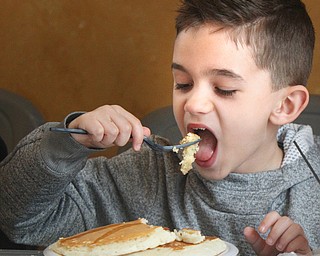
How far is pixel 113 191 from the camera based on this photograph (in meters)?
1.67

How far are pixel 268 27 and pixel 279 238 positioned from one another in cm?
43

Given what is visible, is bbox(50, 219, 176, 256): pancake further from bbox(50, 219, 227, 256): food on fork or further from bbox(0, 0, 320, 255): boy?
bbox(0, 0, 320, 255): boy

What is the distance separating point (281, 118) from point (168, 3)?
2.88 feet

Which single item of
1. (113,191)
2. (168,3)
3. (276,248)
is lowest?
(276,248)

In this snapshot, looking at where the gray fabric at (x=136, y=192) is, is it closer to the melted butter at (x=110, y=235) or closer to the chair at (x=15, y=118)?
the melted butter at (x=110, y=235)

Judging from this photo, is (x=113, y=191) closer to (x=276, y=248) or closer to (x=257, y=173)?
(x=257, y=173)

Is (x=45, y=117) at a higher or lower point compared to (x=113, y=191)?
higher

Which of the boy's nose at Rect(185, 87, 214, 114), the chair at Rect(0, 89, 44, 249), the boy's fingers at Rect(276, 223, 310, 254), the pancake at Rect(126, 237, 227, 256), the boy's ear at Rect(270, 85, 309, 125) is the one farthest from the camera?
the chair at Rect(0, 89, 44, 249)

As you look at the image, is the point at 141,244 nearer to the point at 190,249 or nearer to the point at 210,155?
the point at 190,249

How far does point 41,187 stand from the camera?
57.4 inches

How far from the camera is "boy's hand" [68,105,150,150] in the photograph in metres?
1.30

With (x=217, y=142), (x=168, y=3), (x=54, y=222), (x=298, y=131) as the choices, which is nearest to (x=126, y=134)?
(x=217, y=142)

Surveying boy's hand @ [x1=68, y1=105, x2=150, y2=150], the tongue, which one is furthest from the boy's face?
boy's hand @ [x1=68, y1=105, x2=150, y2=150]

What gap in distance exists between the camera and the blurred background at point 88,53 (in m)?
2.34
